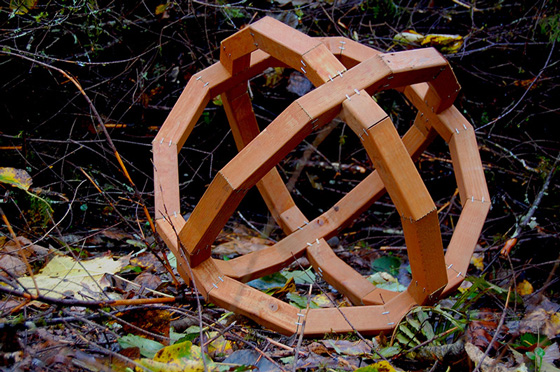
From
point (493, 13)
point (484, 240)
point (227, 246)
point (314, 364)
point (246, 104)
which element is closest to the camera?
point (314, 364)

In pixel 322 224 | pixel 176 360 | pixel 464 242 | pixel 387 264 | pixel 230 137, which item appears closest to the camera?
pixel 176 360

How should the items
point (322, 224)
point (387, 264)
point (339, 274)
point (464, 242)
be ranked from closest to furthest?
1. point (464, 242)
2. point (339, 274)
3. point (322, 224)
4. point (387, 264)

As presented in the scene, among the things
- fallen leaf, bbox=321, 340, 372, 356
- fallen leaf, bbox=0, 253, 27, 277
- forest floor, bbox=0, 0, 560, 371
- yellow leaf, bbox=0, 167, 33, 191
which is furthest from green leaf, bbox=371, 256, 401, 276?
yellow leaf, bbox=0, 167, 33, 191

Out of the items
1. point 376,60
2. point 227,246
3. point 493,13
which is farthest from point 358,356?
point 493,13

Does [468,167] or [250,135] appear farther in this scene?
[250,135]

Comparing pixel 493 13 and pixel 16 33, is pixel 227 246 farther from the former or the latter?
pixel 493 13

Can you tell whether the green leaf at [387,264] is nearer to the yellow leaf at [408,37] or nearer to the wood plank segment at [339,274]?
the wood plank segment at [339,274]

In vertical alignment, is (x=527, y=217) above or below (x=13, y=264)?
below

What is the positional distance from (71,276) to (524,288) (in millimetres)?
1823

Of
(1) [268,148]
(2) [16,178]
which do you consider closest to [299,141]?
(1) [268,148]

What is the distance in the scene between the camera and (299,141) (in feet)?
4.14

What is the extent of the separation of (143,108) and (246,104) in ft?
2.58

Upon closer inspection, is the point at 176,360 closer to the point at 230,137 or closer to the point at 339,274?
the point at 339,274

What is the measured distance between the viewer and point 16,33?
2127mm
